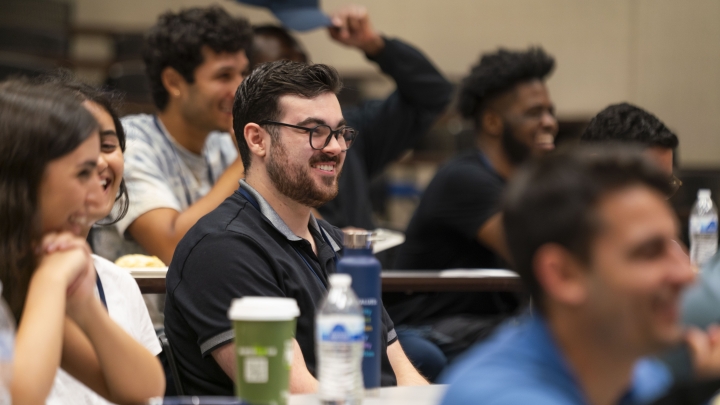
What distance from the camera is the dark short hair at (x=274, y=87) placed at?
6.68ft

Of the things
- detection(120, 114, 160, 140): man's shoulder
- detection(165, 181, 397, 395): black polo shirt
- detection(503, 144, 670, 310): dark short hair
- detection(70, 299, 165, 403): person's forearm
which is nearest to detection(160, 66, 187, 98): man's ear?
detection(120, 114, 160, 140): man's shoulder

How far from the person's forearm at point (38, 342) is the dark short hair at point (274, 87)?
0.88 metres

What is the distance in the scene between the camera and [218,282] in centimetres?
175

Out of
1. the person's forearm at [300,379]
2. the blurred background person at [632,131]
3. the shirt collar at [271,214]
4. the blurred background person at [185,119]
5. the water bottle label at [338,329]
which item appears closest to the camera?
the water bottle label at [338,329]

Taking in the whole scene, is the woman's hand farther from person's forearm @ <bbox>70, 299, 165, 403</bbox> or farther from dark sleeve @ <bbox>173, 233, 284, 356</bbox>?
dark sleeve @ <bbox>173, 233, 284, 356</bbox>

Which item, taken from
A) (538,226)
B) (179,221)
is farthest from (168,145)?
(538,226)

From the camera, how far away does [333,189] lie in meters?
2.03

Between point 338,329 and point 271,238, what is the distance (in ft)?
2.37

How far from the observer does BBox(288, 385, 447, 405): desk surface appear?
137 cm

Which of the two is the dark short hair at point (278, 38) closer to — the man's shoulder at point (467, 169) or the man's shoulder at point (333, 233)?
the man's shoulder at point (467, 169)

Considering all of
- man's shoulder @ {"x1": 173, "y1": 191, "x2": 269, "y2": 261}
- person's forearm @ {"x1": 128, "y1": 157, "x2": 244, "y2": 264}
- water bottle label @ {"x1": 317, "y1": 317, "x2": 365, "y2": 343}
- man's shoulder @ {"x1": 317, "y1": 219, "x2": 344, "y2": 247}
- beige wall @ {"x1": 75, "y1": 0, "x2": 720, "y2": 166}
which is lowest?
beige wall @ {"x1": 75, "y1": 0, "x2": 720, "y2": 166}

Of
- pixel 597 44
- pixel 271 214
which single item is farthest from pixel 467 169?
pixel 597 44

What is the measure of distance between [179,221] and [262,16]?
222 inches

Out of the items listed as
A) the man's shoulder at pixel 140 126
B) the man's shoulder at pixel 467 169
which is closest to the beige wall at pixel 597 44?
the man's shoulder at pixel 467 169
